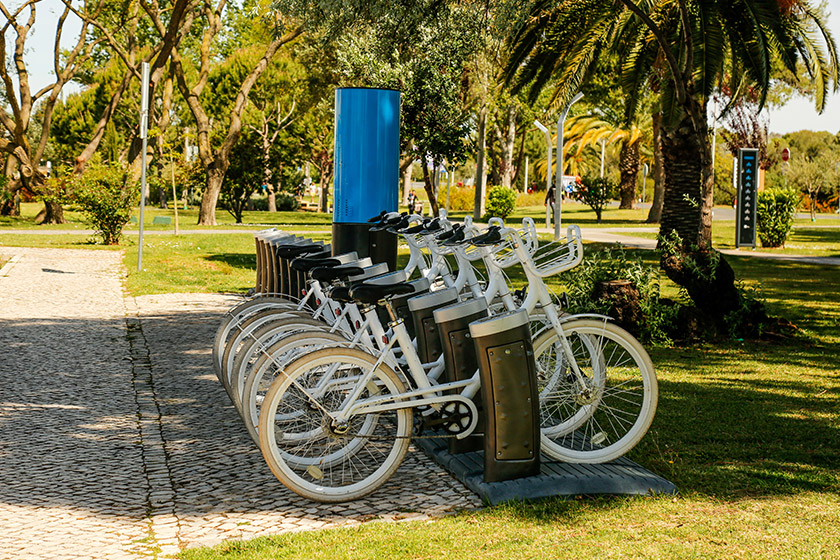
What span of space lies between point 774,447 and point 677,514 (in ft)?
4.67

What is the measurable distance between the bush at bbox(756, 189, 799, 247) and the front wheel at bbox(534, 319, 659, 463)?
1816cm

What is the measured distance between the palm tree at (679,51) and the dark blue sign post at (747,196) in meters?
2.07

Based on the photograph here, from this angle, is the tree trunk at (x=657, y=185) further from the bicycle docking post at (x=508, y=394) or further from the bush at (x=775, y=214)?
the bicycle docking post at (x=508, y=394)

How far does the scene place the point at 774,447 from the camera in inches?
203

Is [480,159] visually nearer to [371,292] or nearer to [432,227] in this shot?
[432,227]

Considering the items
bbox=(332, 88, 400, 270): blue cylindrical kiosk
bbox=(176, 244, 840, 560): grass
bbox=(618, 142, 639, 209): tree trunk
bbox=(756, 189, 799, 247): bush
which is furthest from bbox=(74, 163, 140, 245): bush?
bbox=(618, 142, 639, 209): tree trunk

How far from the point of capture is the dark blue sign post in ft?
66.3

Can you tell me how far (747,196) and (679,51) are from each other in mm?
4644

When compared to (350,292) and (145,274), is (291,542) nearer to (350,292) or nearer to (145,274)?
(350,292)

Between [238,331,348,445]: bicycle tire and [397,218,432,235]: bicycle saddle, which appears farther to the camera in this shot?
[397,218,432,235]: bicycle saddle

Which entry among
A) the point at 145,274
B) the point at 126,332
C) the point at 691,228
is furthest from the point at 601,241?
the point at 126,332

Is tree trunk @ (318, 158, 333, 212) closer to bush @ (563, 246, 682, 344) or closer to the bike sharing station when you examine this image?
bush @ (563, 246, 682, 344)

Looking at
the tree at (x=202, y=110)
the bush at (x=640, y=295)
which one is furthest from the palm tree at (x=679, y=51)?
the tree at (x=202, y=110)

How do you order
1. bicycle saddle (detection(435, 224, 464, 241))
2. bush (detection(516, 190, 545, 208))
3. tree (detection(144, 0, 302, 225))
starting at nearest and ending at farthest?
1. bicycle saddle (detection(435, 224, 464, 241))
2. tree (detection(144, 0, 302, 225))
3. bush (detection(516, 190, 545, 208))
